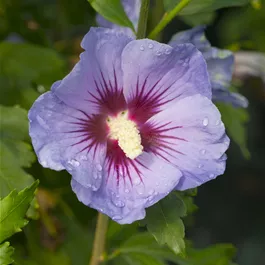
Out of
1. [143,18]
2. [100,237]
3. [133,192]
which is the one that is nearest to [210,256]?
[100,237]

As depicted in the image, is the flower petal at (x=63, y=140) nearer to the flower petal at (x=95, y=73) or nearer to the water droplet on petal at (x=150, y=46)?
the flower petal at (x=95, y=73)

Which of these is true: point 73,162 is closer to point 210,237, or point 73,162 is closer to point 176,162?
point 176,162

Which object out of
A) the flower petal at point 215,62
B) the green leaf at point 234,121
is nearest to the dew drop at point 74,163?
the flower petal at point 215,62

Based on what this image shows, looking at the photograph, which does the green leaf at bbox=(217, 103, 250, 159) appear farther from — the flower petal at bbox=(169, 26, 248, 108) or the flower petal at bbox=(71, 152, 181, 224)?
the flower petal at bbox=(71, 152, 181, 224)

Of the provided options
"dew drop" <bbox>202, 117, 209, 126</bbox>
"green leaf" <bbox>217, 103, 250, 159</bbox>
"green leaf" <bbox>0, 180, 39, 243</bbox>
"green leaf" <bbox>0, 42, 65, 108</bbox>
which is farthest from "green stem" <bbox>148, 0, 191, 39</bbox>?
"green leaf" <bbox>217, 103, 250, 159</bbox>

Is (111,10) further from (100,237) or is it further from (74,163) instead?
(100,237)
